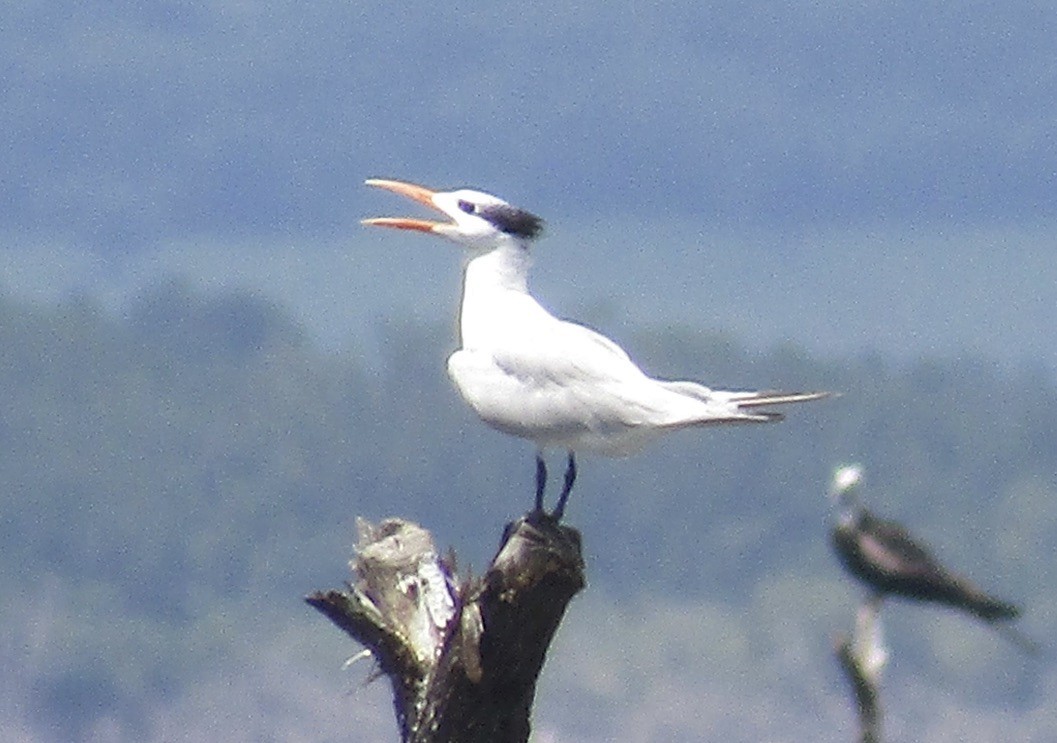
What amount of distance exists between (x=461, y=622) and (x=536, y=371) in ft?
2.08

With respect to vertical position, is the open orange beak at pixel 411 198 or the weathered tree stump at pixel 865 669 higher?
the open orange beak at pixel 411 198

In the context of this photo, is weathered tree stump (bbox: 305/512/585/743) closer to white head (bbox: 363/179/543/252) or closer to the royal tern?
the royal tern

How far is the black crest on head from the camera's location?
4496 mm

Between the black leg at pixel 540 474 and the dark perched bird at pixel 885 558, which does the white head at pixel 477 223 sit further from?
the dark perched bird at pixel 885 558

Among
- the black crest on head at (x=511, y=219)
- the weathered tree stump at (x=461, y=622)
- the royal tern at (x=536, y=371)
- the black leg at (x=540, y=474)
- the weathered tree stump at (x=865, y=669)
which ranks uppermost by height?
the black crest on head at (x=511, y=219)

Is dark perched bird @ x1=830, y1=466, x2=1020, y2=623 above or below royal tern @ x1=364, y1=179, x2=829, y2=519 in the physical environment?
below

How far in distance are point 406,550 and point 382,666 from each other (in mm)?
245

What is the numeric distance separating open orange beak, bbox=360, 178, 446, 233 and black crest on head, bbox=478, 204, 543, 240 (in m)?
0.11

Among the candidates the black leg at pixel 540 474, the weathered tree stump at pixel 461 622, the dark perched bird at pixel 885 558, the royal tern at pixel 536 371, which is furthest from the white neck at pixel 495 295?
the dark perched bird at pixel 885 558

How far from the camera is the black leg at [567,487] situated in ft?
12.8

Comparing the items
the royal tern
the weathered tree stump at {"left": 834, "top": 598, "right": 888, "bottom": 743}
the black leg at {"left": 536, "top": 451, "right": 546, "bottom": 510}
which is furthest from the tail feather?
the weathered tree stump at {"left": 834, "top": 598, "right": 888, "bottom": 743}

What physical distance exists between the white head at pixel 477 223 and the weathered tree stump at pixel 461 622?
68cm

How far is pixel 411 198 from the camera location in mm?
4652

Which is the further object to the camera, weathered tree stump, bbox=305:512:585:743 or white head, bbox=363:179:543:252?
white head, bbox=363:179:543:252
